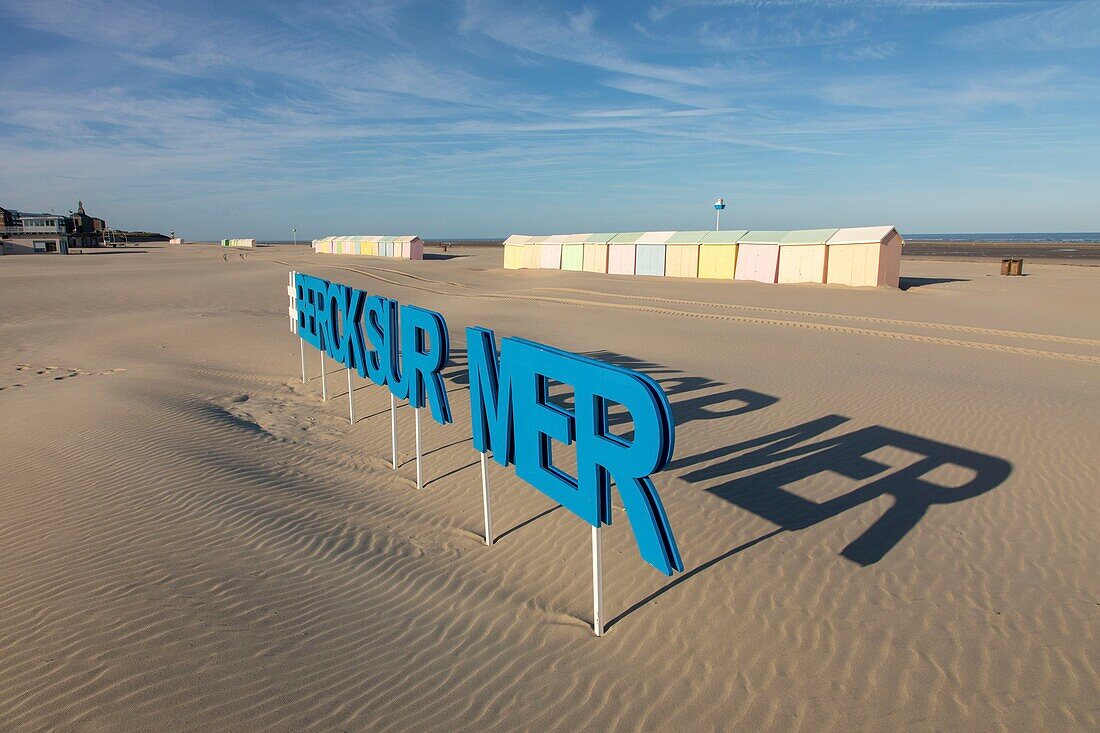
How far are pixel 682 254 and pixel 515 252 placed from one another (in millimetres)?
17201

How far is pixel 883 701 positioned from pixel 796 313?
910 inches

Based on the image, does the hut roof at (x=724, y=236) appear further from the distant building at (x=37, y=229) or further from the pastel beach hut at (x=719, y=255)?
the distant building at (x=37, y=229)

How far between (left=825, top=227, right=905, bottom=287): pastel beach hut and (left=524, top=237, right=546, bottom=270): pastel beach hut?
23.2 m

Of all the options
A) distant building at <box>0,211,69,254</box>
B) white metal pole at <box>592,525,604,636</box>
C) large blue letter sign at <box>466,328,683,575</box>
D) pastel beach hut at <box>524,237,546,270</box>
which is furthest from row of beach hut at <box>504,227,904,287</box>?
distant building at <box>0,211,69,254</box>

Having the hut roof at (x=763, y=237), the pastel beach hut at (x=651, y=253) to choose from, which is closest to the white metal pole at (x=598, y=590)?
the hut roof at (x=763, y=237)

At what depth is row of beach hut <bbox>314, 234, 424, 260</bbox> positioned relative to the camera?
6812cm

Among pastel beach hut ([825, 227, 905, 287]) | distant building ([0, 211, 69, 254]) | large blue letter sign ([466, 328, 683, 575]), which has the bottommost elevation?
large blue letter sign ([466, 328, 683, 575])

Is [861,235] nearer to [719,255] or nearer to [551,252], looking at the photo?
[719,255]

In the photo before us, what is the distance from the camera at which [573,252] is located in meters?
47.8

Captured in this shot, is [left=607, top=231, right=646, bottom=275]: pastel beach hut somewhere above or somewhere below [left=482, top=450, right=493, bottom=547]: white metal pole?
above

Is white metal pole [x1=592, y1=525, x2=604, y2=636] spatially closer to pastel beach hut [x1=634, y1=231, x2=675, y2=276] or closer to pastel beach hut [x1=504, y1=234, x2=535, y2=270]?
pastel beach hut [x1=634, y1=231, x2=675, y2=276]

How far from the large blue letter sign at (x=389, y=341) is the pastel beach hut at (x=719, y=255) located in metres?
29.4

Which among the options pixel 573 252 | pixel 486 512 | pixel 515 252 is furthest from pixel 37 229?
pixel 486 512

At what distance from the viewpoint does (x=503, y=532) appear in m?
7.91
